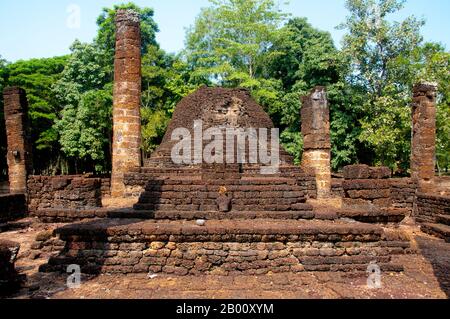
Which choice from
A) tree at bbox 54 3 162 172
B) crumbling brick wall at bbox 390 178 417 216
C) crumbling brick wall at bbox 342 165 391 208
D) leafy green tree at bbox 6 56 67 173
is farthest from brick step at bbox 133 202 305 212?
leafy green tree at bbox 6 56 67 173

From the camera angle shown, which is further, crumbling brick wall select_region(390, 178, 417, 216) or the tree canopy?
the tree canopy

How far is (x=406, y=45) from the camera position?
18859mm

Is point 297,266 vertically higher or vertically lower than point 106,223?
lower

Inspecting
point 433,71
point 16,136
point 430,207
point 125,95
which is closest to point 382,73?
point 433,71

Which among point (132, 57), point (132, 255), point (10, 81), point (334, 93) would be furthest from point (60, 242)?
point (10, 81)

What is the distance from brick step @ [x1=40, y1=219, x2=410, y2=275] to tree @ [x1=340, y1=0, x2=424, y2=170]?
1347cm

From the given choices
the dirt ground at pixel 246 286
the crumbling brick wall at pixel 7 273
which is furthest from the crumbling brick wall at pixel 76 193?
the crumbling brick wall at pixel 7 273

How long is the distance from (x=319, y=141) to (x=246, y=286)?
963 centimetres

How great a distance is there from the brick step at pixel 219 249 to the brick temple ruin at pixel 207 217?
0.02 metres

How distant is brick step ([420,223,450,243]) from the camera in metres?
8.27

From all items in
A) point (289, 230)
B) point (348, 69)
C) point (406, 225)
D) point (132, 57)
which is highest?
point (348, 69)

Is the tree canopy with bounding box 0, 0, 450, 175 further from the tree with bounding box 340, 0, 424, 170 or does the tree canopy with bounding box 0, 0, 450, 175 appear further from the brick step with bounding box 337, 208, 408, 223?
the brick step with bounding box 337, 208, 408, 223
